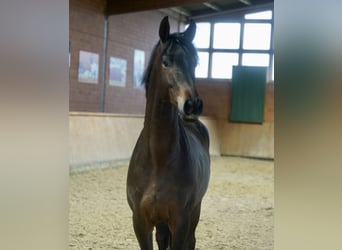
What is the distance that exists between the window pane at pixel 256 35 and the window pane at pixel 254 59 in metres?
0.19

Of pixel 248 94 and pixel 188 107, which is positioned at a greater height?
pixel 248 94

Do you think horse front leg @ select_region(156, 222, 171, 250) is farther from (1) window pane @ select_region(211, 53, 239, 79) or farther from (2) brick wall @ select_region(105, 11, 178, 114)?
(1) window pane @ select_region(211, 53, 239, 79)

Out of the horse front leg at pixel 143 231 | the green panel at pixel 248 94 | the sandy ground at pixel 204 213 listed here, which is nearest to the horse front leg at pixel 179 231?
the horse front leg at pixel 143 231

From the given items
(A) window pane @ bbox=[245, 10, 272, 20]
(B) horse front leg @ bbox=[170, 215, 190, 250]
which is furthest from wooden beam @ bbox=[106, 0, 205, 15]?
(B) horse front leg @ bbox=[170, 215, 190, 250]

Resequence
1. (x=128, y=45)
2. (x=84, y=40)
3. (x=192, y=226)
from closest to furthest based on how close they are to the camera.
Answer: (x=192, y=226) → (x=84, y=40) → (x=128, y=45)

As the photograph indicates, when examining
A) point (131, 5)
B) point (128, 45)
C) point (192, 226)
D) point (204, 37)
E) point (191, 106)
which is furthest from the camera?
point (204, 37)

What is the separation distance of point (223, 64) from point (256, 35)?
103cm

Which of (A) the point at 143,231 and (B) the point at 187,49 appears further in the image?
(A) the point at 143,231

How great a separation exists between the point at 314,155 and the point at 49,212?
1.21 feet

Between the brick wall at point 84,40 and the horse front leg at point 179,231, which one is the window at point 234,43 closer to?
the brick wall at point 84,40

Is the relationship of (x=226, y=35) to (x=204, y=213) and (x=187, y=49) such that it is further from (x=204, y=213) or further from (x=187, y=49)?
(x=187, y=49)

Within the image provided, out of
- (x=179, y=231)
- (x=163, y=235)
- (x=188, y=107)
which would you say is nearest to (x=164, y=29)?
(x=188, y=107)

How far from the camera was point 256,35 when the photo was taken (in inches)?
388

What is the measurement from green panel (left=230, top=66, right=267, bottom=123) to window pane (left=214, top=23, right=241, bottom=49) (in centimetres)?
102
